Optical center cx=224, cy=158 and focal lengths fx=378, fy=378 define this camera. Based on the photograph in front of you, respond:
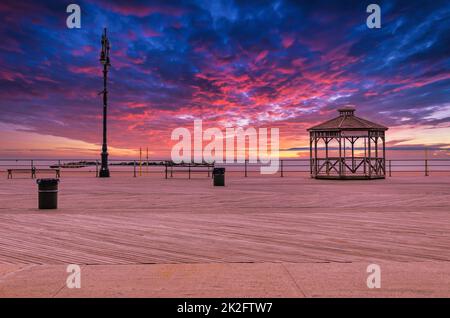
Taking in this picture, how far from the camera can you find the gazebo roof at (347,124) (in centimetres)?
2228

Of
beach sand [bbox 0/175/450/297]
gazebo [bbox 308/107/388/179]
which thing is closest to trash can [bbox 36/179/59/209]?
beach sand [bbox 0/175/450/297]

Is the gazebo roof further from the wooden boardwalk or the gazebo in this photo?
the wooden boardwalk

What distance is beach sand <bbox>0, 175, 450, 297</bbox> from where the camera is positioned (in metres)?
3.74

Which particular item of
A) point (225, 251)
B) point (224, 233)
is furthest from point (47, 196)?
point (225, 251)

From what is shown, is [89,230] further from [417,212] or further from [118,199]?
[417,212]

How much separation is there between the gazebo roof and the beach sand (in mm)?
13379

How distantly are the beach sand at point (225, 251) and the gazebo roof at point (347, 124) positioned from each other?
43.9 feet

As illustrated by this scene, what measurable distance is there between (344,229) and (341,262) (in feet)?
7.35

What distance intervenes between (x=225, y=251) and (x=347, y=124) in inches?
753

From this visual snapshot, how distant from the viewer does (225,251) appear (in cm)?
522

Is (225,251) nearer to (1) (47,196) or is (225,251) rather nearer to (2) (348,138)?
(1) (47,196)

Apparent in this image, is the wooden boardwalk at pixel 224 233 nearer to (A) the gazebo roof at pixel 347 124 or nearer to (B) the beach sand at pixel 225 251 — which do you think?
(B) the beach sand at pixel 225 251

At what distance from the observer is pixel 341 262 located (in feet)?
15.2
